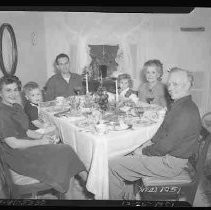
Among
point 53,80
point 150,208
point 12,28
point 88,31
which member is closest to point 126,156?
point 150,208

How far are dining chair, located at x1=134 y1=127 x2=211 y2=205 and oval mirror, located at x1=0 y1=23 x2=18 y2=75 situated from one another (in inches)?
54.8

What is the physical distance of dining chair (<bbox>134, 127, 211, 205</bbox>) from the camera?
8.07ft

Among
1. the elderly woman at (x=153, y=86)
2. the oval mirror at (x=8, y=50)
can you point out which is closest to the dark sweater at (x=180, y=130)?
the elderly woman at (x=153, y=86)

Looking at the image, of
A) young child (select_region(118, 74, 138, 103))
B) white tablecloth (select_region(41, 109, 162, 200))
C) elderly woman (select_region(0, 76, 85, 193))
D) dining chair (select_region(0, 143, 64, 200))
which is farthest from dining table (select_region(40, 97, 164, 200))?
dining chair (select_region(0, 143, 64, 200))

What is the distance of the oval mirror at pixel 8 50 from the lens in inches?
101

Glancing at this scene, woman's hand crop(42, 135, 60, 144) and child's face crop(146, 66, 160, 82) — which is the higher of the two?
child's face crop(146, 66, 160, 82)

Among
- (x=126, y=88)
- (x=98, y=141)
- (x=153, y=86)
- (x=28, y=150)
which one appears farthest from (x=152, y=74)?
(x=28, y=150)

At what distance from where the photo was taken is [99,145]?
232 cm

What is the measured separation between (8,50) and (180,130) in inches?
59.7

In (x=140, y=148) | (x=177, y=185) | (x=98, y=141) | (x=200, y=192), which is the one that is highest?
(x=98, y=141)

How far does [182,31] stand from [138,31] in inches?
13.8

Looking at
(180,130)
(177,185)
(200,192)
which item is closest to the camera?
(180,130)

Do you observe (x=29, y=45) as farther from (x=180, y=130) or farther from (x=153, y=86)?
(x=180, y=130)

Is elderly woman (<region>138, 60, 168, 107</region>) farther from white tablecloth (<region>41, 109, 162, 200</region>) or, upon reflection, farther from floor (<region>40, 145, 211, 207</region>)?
floor (<region>40, 145, 211, 207</region>)
